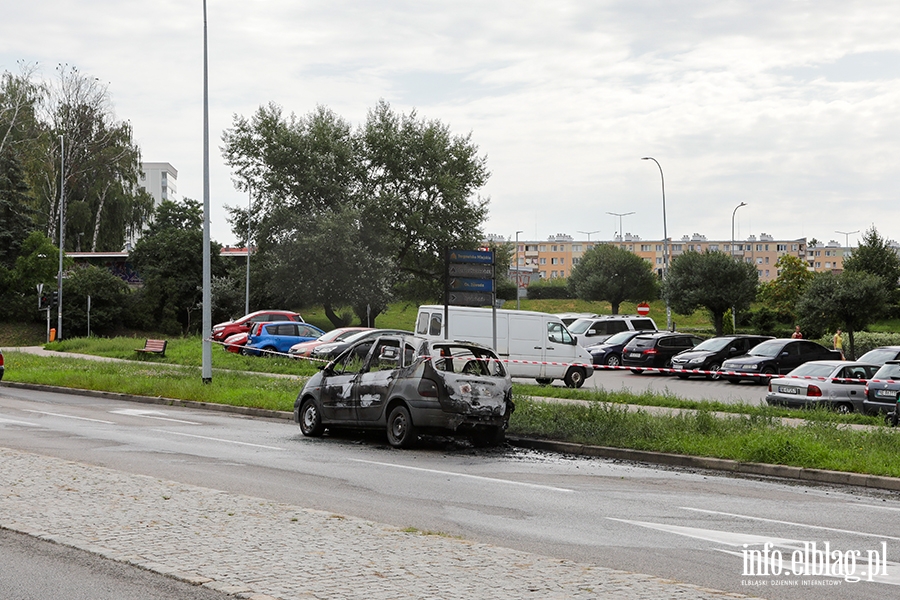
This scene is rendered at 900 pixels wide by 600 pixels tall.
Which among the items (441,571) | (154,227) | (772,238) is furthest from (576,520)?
(772,238)

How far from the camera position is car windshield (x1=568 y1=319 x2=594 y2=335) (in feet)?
143

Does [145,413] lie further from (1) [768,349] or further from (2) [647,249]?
(2) [647,249]

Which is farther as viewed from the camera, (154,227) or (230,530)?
(154,227)

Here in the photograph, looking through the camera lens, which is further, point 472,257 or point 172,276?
point 172,276

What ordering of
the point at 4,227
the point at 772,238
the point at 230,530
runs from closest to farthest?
1. the point at 230,530
2. the point at 4,227
3. the point at 772,238

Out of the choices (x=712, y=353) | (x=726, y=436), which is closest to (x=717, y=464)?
(x=726, y=436)

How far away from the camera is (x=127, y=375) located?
28.6m

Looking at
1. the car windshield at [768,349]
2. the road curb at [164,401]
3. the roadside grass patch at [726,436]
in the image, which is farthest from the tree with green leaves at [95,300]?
the roadside grass patch at [726,436]

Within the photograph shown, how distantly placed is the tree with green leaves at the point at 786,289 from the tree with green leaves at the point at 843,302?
3100 centimetres

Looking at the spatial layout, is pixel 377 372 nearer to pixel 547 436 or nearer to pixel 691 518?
pixel 547 436

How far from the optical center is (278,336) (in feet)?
133

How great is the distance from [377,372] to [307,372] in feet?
52.2

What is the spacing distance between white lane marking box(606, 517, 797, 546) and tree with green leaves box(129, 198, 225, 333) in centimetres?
5896

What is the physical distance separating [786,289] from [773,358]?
5068 cm
